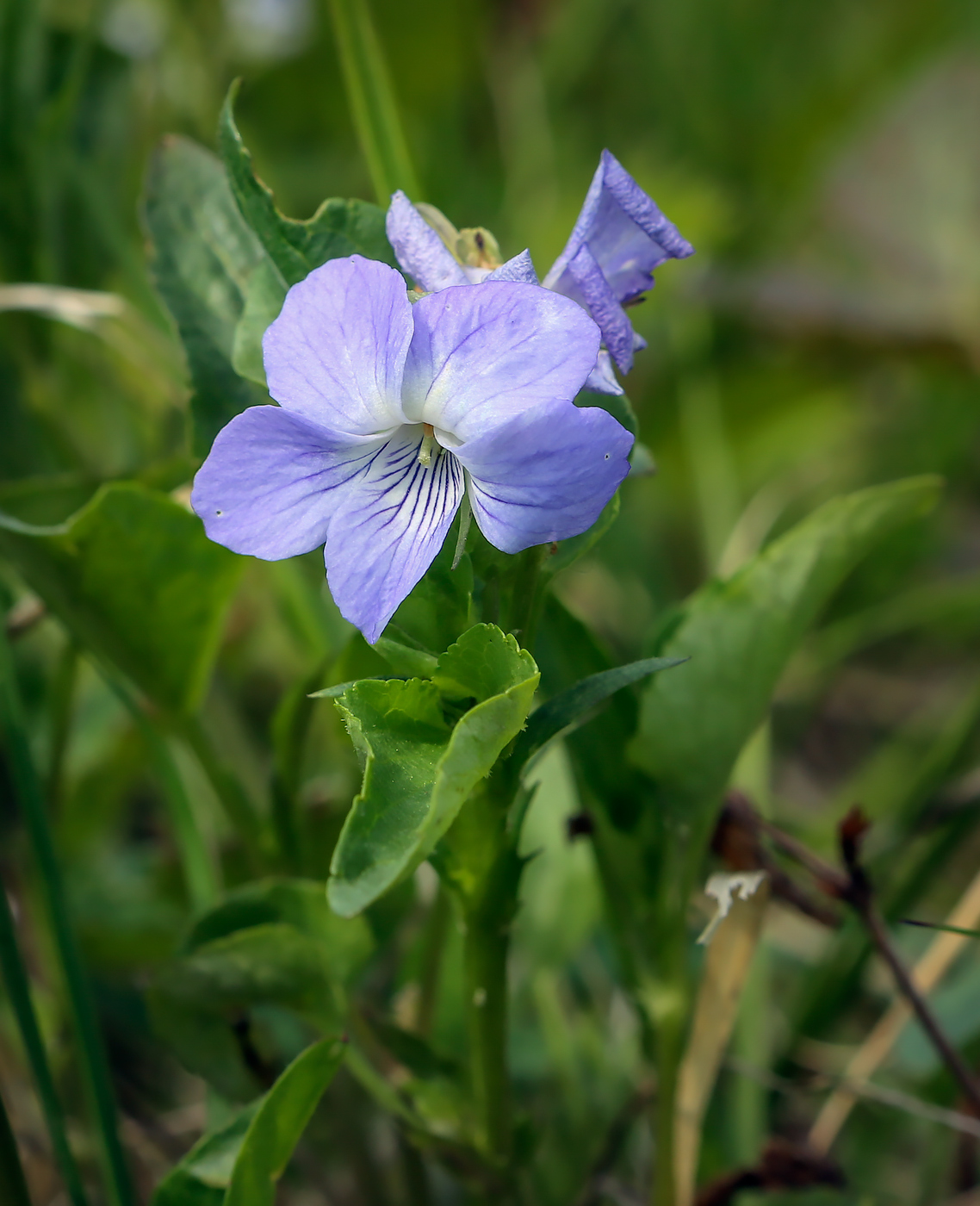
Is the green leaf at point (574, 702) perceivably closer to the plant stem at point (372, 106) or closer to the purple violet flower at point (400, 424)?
the purple violet flower at point (400, 424)

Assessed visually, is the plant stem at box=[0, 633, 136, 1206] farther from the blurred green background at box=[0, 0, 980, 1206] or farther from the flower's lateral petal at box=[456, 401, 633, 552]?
the flower's lateral petal at box=[456, 401, 633, 552]

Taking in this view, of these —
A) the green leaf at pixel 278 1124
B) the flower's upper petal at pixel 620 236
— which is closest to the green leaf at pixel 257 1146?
the green leaf at pixel 278 1124

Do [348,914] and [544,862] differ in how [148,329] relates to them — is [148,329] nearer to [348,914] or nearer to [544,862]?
[544,862]

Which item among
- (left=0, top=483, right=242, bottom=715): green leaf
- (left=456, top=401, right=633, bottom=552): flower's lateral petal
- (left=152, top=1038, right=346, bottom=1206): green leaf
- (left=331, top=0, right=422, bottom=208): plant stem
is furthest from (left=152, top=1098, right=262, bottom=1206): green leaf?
(left=331, top=0, right=422, bottom=208): plant stem

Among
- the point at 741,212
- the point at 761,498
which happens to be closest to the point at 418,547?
the point at 761,498

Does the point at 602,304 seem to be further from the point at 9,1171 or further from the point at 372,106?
the point at 9,1171

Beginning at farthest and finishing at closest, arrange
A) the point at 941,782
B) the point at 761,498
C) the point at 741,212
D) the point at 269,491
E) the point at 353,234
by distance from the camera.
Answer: the point at 741,212
the point at 761,498
the point at 941,782
the point at 353,234
the point at 269,491
